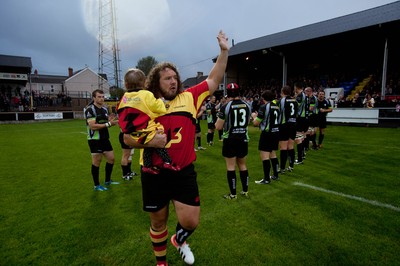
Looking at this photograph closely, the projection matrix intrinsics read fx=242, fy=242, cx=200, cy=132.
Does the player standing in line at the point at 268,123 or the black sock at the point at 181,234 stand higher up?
the player standing in line at the point at 268,123

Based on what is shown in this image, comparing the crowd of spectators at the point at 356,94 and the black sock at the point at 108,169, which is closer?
the black sock at the point at 108,169

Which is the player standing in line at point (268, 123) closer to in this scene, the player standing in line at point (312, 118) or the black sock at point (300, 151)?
the black sock at point (300, 151)

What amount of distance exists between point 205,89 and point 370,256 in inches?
122

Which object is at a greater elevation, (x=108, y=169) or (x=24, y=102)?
(x=24, y=102)

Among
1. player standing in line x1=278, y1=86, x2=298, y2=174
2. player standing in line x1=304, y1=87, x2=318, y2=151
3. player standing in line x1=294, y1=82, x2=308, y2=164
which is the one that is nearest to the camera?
player standing in line x1=278, y1=86, x2=298, y2=174

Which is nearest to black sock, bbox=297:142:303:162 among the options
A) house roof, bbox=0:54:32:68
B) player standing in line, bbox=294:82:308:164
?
player standing in line, bbox=294:82:308:164

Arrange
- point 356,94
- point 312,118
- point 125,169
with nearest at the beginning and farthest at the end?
point 125,169
point 312,118
point 356,94

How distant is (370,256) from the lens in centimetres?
321

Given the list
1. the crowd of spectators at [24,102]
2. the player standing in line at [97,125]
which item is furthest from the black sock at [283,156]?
the crowd of spectators at [24,102]

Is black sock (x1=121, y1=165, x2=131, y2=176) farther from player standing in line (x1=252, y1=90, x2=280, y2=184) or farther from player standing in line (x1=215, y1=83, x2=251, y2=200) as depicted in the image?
player standing in line (x1=252, y1=90, x2=280, y2=184)

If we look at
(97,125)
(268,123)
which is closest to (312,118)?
(268,123)

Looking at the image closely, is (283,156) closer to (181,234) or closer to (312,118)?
(312,118)

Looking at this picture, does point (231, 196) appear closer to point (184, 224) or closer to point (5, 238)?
point (184, 224)

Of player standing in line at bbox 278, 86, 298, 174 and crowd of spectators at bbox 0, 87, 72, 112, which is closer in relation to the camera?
player standing in line at bbox 278, 86, 298, 174
